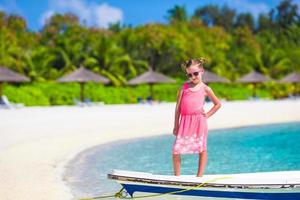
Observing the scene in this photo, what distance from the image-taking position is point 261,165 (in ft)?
34.7

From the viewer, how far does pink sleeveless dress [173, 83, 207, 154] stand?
19.5 ft

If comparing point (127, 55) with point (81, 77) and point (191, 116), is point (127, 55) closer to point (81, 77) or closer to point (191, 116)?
point (81, 77)

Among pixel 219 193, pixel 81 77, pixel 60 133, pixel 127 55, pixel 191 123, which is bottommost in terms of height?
pixel 219 193

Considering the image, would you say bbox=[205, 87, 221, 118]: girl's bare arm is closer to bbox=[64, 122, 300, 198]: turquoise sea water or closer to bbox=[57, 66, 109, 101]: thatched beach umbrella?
bbox=[64, 122, 300, 198]: turquoise sea water

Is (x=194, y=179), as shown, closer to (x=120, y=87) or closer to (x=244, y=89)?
(x=120, y=87)

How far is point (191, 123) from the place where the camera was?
5.96m

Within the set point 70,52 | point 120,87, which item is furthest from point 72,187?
point 70,52

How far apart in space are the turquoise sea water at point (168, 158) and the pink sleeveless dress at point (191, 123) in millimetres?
1888

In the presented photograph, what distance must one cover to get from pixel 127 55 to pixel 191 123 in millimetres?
31008

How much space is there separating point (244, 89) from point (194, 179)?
1250 inches

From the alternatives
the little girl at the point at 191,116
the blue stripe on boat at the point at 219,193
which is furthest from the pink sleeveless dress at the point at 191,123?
the blue stripe on boat at the point at 219,193

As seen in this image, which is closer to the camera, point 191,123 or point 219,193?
point 219,193

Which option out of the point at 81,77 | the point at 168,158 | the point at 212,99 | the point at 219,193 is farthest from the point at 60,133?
the point at 81,77

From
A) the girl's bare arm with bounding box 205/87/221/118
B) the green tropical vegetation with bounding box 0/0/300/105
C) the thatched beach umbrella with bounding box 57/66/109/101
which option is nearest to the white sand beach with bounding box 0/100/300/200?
the girl's bare arm with bounding box 205/87/221/118
